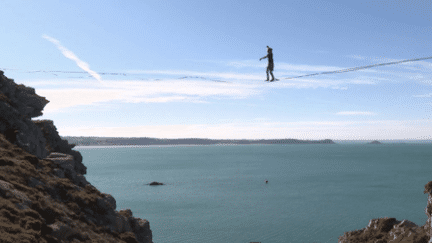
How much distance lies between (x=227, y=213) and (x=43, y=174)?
47.7 metres

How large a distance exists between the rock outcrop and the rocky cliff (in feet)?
74.0

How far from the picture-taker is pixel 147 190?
9256 centimetres

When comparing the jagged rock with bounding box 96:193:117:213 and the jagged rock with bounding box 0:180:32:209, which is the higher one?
the jagged rock with bounding box 0:180:32:209

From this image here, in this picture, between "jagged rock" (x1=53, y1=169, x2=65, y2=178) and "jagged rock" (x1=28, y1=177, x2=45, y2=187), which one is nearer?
"jagged rock" (x1=28, y1=177, x2=45, y2=187)

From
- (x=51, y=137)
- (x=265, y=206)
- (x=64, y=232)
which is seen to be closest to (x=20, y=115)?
(x=51, y=137)

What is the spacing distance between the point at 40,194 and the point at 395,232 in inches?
1198

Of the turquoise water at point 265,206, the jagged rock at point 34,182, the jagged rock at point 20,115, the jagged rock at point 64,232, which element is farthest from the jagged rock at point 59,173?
the turquoise water at point 265,206

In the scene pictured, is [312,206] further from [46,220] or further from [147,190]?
[46,220]

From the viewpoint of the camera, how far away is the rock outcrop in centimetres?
2586

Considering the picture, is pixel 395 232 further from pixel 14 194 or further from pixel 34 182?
pixel 14 194

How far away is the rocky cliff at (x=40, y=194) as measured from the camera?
14.5m

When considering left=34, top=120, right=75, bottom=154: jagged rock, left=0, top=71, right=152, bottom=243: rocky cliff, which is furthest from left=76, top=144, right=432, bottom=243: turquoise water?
left=0, top=71, right=152, bottom=243: rocky cliff

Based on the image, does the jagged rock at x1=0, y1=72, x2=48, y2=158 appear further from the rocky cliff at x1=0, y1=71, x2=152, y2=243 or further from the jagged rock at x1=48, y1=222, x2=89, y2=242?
the jagged rock at x1=48, y1=222, x2=89, y2=242

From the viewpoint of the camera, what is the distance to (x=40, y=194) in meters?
17.8
